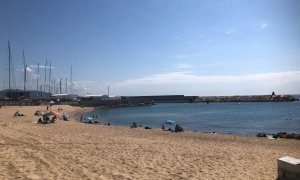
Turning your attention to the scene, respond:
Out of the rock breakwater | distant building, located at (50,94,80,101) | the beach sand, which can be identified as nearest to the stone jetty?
the rock breakwater

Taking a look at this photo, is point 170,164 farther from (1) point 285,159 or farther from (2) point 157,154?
(1) point 285,159

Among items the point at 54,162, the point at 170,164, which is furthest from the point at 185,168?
the point at 54,162

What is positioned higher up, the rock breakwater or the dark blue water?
the rock breakwater

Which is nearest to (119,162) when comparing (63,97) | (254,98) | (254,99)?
(63,97)

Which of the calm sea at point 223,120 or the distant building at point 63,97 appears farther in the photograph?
the distant building at point 63,97

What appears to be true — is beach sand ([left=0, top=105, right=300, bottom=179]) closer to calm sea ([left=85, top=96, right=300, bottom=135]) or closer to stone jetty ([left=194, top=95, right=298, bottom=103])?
calm sea ([left=85, top=96, right=300, bottom=135])

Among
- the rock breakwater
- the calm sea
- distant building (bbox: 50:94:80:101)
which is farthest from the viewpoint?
the rock breakwater

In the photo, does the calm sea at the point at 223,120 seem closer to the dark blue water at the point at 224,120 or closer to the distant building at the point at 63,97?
the dark blue water at the point at 224,120

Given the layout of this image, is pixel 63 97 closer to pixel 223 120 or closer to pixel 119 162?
pixel 223 120

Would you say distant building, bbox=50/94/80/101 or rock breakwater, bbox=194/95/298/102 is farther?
rock breakwater, bbox=194/95/298/102

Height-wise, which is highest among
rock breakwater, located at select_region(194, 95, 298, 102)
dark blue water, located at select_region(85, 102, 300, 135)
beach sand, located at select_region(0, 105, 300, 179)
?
rock breakwater, located at select_region(194, 95, 298, 102)

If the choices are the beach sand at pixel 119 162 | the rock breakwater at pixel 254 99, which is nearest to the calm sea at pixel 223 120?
the beach sand at pixel 119 162

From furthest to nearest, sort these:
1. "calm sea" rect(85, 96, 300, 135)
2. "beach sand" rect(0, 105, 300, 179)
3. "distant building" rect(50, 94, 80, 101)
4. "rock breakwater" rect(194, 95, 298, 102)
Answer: "rock breakwater" rect(194, 95, 298, 102), "distant building" rect(50, 94, 80, 101), "calm sea" rect(85, 96, 300, 135), "beach sand" rect(0, 105, 300, 179)

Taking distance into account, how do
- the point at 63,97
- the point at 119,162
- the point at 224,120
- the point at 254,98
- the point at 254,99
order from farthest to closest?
1. the point at 254,98
2. the point at 254,99
3. the point at 63,97
4. the point at 224,120
5. the point at 119,162
